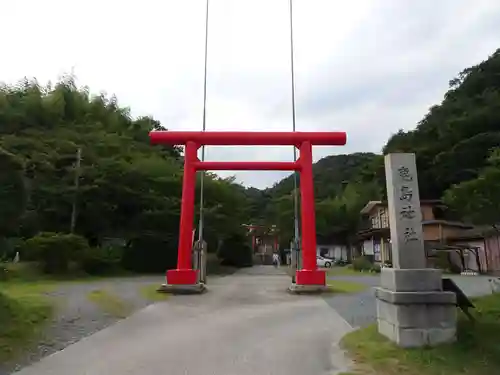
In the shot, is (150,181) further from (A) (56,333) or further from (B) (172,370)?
(B) (172,370)

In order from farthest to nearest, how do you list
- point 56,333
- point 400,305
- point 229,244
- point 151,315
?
1. point 229,244
2. point 151,315
3. point 56,333
4. point 400,305

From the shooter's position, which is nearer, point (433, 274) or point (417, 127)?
point (433, 274)

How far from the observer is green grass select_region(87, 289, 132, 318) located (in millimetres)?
9598

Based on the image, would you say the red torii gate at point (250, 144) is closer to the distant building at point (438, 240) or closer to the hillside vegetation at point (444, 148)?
the distant building at point (438, 240)

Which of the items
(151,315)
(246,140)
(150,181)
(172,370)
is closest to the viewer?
(172,370)

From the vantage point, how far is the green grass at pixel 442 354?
511cm

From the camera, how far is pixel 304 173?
15219 mm

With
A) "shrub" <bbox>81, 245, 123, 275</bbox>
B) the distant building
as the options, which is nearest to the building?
the distant building

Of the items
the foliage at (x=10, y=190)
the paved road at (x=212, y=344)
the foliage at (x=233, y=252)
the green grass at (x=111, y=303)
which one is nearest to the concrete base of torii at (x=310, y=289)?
the paved road at (x=212, y=344)

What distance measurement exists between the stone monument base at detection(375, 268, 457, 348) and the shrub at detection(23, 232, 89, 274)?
15853mm

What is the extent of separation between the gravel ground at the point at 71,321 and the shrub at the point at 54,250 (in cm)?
620

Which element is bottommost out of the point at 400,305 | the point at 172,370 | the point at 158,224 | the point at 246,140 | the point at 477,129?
the point at 172,370

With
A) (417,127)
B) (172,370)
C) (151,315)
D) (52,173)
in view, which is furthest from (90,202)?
(417,127)

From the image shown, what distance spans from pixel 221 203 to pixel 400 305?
21.3m
